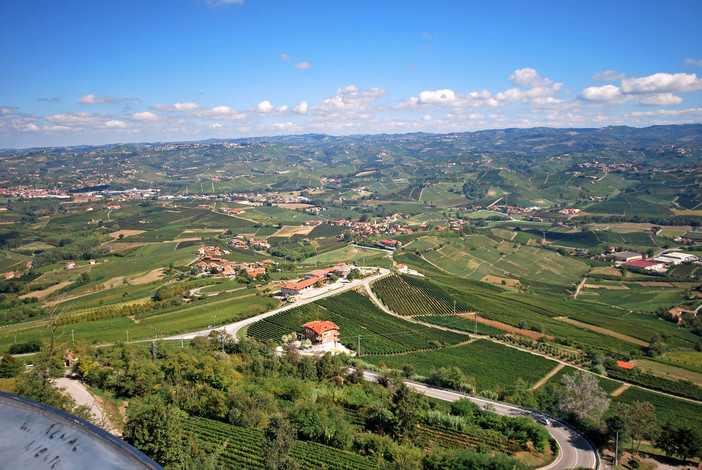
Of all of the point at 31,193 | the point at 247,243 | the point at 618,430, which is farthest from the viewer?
the point at 31,193

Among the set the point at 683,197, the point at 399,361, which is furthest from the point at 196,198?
the point at 683,197

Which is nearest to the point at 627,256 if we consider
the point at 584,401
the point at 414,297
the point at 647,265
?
the point at 647,265

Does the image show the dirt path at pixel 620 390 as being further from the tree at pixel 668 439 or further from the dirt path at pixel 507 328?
the tree at pixel 668 439

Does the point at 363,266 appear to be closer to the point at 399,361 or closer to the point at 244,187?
the point at 399,361

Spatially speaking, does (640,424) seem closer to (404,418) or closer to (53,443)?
(404,418)

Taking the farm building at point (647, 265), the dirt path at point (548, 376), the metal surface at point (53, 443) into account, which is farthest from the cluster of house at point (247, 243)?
the metal surface at point (53, 443)

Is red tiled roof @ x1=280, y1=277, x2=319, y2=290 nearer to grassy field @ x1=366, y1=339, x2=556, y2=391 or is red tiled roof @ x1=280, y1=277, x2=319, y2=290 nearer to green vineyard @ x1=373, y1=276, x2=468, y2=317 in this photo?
green vineyard @ x1=373, y1=276, x2=468, y2=317
